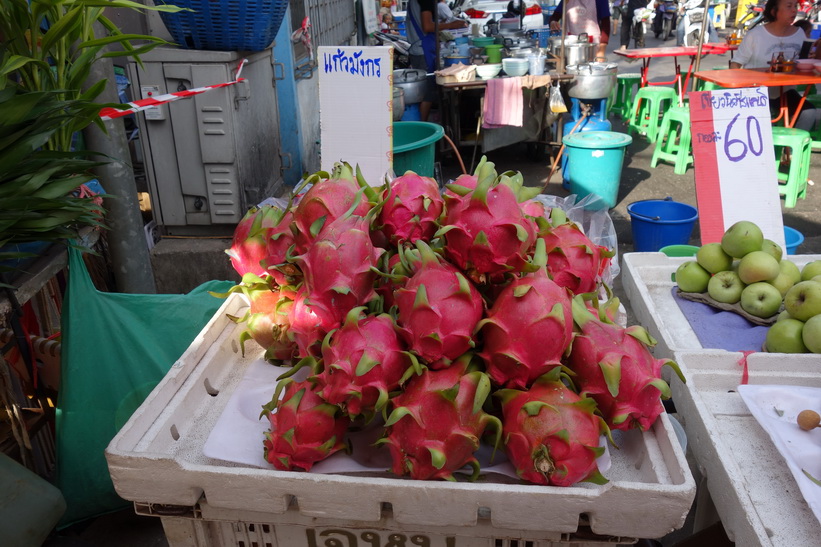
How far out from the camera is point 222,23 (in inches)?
124

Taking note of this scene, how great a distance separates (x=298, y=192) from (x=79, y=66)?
999 millimetres

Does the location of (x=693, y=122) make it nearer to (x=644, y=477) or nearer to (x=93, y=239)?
(x=644, y=477)

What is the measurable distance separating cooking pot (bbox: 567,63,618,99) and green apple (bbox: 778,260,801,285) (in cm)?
383

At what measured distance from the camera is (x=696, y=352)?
1.70 meters

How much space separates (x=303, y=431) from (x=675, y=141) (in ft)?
23.3

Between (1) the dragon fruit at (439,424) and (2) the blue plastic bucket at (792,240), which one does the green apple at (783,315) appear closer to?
(2) the blue plastic bucket at (792,240)

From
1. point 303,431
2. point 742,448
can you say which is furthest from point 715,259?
point 303,431

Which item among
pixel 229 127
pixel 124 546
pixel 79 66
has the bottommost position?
pixel 124 546

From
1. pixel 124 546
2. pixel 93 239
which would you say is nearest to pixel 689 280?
pixel 93 239

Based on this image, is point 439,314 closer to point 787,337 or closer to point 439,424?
point 439,424

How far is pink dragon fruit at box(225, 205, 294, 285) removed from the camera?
137 centimetres

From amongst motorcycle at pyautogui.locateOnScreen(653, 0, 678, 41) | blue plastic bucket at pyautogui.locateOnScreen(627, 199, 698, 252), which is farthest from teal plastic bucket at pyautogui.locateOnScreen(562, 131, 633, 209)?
motorcycle at pyautogui.locateOnScreen(653, 0, 678, 41)

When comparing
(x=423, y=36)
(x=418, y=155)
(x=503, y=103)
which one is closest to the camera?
(x=418, y=155)

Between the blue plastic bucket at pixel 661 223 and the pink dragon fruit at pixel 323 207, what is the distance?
9.69ft
